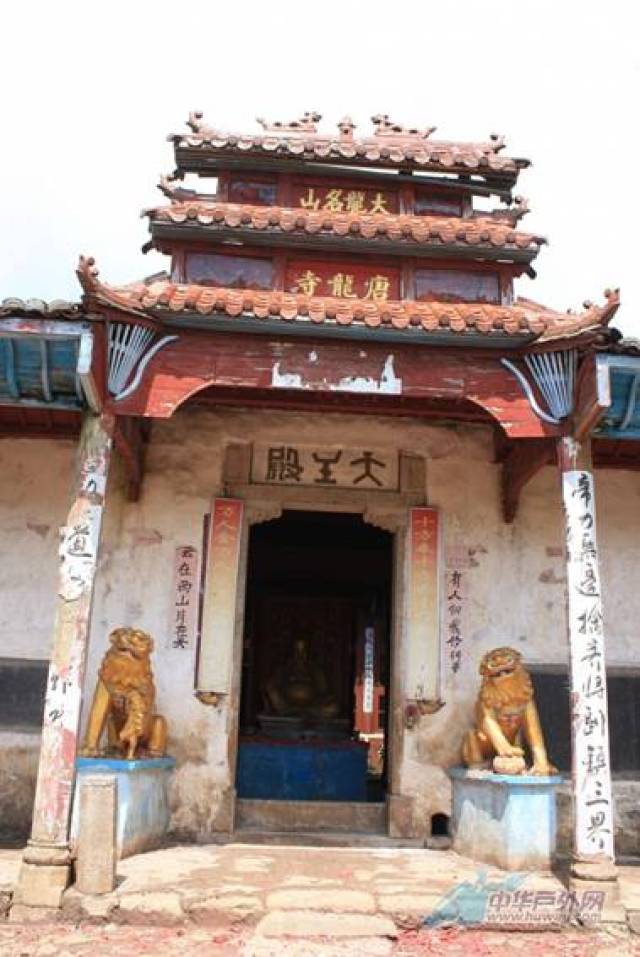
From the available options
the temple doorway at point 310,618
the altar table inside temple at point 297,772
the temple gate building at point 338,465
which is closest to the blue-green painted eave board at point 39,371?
the temple gate building at point 338,465

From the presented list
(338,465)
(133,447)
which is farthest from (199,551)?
(338,465)

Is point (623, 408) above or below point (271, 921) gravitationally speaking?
above

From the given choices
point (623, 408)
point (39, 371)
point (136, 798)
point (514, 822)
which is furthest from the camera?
point (623, 408)

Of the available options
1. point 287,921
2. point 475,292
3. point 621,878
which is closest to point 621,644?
point 621,878

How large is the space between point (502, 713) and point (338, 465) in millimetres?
2875

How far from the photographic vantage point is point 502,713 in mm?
7066

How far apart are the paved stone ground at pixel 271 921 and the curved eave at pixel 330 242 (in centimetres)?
551

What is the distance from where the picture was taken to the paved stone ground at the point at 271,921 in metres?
4.83

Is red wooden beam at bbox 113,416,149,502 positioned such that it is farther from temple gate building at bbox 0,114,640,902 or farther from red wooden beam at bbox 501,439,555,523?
red wooden beam at bbox 501,439,555,523

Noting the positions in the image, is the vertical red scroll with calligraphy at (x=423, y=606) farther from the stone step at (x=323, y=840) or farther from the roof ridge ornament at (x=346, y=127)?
the roof ridge ornament at (x=346, y=127)

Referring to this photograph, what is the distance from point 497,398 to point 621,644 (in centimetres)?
325

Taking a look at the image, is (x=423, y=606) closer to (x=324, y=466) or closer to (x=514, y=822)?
(x=324, y=466)

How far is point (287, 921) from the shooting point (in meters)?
5.08

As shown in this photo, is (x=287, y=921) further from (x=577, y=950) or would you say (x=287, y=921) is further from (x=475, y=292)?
(x=475, y=292)
